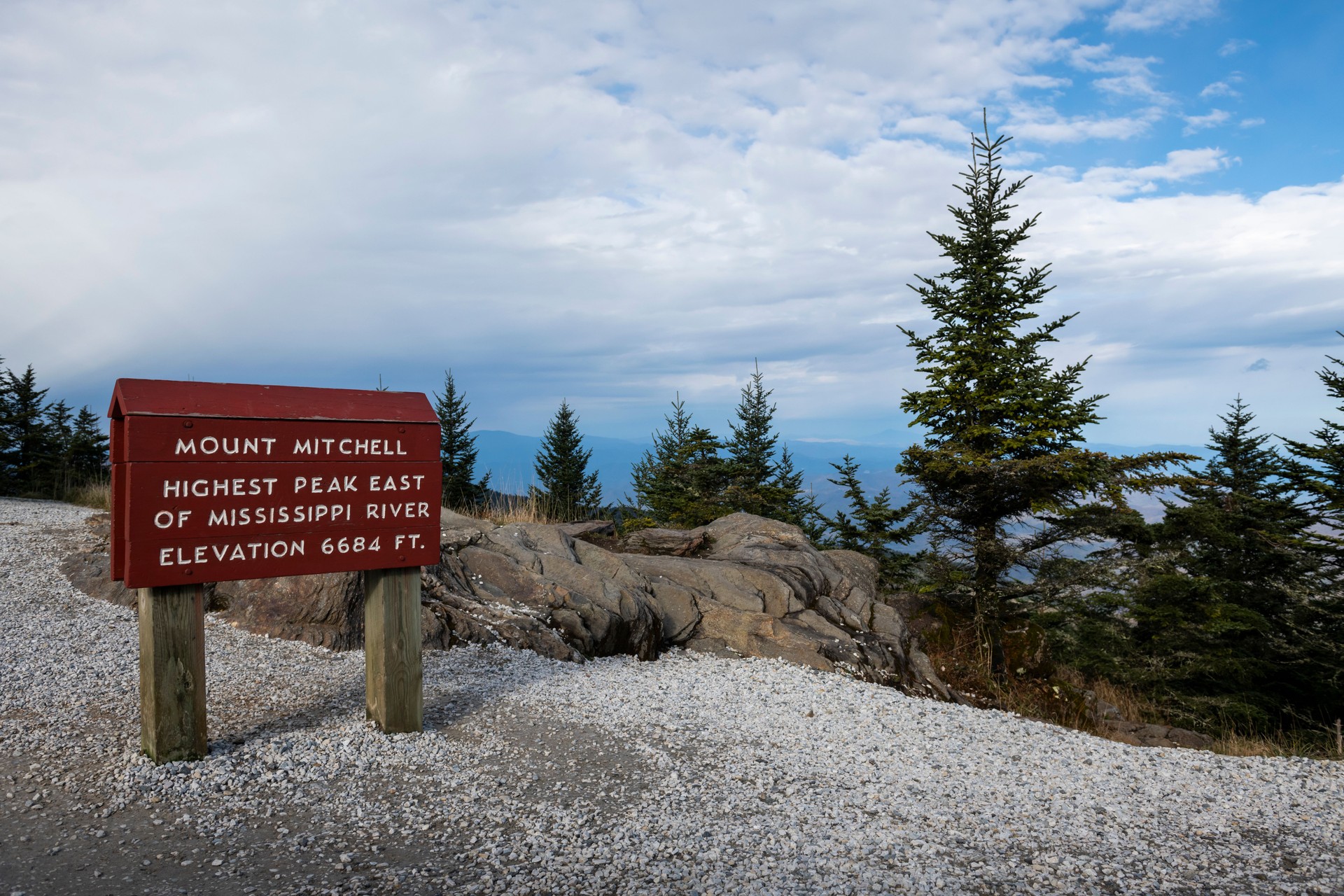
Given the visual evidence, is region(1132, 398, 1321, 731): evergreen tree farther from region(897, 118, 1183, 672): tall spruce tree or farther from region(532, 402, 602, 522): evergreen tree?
region(532, 402, 602, 522): evergreen tree

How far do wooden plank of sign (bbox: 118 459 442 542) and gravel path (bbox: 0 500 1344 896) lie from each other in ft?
4.96

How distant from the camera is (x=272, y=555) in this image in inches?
209

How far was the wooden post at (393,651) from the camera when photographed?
5.76 metres

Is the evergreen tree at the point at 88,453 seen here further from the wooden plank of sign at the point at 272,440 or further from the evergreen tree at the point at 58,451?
the wooden plank of sign at the point at 272,440

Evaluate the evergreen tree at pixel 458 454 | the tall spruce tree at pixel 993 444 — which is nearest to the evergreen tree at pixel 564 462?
the evergreen tree at pixel 458 454

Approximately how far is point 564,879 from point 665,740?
7.19 ft

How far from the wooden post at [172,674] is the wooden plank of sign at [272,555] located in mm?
147

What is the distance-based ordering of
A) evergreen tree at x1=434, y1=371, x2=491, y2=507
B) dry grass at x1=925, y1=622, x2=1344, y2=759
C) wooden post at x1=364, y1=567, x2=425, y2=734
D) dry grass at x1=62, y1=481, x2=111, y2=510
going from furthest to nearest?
evergreen tree at x1=434, y1=371, x2=491, y2=507 → dry grass at x1=62, y1=481, x2=111, y2=510 → dry grass at x1=925, y1=622, x2=1344, y2=759 → wooden post at x1=364, y1=567, x2=425, y2=734

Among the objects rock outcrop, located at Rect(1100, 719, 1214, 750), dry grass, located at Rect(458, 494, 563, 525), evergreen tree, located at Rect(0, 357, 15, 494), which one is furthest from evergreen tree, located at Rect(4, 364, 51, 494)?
rock outcrop, located at Rect(1100, 719, 1214, 750)

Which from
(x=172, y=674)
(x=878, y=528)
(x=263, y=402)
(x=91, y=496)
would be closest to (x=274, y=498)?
(x=263, y=402)

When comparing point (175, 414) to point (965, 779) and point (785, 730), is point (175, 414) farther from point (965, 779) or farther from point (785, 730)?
point (965, 779)

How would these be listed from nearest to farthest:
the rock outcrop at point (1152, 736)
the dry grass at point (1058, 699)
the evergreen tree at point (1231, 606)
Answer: the dry grass at point (1058, 699) → the rock outcrop at point (1152, 736) → the evergreen tree at point (1231, 606)

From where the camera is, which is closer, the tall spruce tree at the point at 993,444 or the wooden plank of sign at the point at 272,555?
the wooden plank of sign at the point at 272,555

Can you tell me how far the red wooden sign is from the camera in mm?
4945
